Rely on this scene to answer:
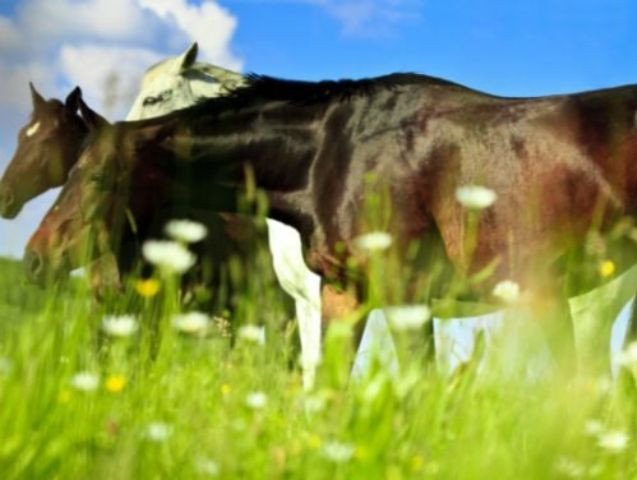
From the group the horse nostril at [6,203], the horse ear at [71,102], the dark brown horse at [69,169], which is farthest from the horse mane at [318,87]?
the horse nostril at [6,203]

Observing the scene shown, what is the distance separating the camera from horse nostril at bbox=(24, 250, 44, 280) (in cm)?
698

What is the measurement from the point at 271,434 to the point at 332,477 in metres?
0.56

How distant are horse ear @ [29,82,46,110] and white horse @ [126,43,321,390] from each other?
828 millimetres

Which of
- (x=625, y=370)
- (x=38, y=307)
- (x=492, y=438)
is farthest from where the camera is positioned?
(x=625, y=370)

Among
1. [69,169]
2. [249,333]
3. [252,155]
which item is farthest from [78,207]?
[249,333]

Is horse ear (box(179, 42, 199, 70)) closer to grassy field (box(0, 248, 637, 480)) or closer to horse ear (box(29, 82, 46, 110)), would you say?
horse ear (box(29, 82, 46, 110))

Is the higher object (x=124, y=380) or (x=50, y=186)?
(x=50, y=186)

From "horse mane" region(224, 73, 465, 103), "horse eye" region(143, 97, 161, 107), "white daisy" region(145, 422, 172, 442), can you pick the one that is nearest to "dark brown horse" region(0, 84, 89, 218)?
"horse eye" region(143, 97, 161, 107)

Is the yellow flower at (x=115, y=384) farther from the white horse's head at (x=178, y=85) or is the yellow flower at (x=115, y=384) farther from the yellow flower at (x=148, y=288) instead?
the white horse's head at (x=178, y=85)

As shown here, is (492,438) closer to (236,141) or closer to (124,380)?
(124,380)

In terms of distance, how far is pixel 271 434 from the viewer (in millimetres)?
3213

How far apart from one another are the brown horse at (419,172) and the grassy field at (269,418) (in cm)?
279

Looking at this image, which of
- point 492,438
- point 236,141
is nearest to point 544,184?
point 236,141

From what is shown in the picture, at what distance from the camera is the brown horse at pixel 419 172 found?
20.8 ft
